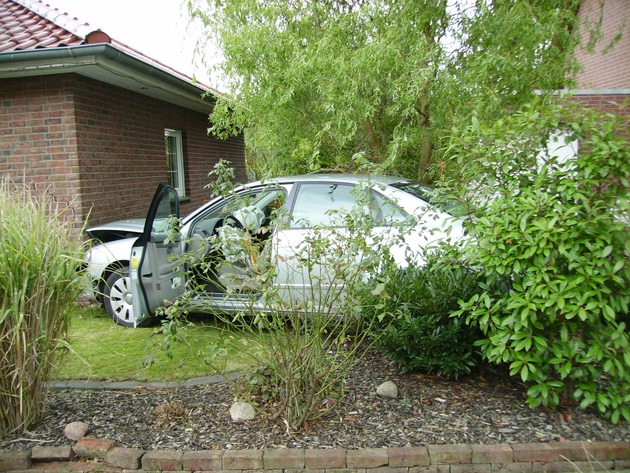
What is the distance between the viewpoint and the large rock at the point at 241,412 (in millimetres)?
3670

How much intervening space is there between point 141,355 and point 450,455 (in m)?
3.04

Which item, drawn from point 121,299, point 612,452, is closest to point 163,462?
point 612,452

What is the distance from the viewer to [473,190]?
3.85 m

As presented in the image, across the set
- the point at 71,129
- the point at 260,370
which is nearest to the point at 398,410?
the point at 260,370

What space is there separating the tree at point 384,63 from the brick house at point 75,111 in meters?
1.52

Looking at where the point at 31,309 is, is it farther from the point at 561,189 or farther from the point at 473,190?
the point at 561,189

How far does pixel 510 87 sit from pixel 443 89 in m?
0.86

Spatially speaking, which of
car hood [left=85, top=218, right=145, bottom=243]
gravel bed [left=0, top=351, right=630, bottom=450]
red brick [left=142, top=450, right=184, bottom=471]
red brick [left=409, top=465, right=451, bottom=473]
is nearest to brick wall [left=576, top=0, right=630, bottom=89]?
car hood [left=85, top=218, right=145, bottom=243]

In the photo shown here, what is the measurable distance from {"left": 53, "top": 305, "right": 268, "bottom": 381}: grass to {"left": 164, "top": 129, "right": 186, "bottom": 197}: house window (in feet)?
17.5

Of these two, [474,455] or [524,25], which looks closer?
[474,455]

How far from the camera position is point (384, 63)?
242 inches

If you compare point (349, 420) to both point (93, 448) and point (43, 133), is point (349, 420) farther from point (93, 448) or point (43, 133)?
point (43, 133)

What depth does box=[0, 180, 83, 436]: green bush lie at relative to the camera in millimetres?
3301

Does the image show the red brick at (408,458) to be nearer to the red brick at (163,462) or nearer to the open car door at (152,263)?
the red brick at (163,462)
